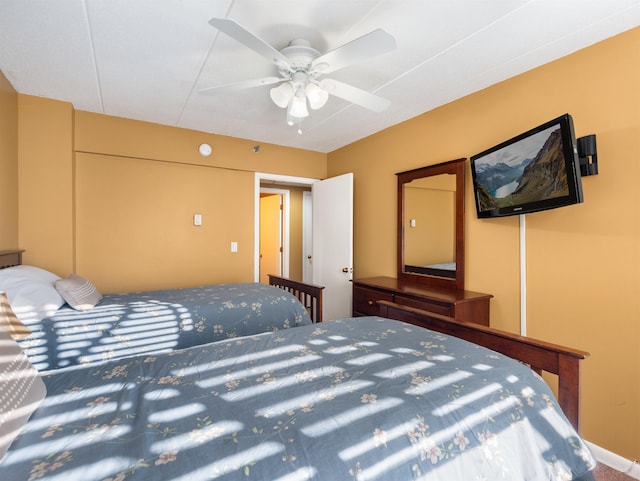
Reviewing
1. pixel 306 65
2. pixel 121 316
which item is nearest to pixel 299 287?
pixel 121 316

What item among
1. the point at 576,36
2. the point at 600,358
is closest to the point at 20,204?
the point at 576,36

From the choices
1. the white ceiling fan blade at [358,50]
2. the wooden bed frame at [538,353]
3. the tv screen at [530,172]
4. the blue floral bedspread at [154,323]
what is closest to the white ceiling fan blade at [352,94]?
the white ceiling fan blade at [358,50]

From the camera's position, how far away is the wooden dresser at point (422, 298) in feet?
7.45

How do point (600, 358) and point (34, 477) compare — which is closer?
point (34, 477)

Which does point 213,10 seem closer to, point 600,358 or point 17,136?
point 17,136

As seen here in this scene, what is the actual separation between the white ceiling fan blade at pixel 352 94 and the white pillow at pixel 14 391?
1.85 meters

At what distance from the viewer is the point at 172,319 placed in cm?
216

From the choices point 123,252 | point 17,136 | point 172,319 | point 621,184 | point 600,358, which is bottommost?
point 600,358

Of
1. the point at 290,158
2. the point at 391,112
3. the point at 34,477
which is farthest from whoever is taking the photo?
the point at 290,158

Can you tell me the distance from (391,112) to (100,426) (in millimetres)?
3007

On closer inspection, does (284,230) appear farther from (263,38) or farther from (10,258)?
(263,38)

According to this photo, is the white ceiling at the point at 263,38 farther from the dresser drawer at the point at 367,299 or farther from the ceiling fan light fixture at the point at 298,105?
the dresser drawer at the point at 367,299

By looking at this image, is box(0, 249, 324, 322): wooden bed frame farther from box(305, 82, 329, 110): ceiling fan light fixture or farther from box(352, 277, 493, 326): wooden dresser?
box(305, 82, 329, 110): ceiling fan light fixture

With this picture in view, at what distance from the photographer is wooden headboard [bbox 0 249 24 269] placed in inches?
84.7
